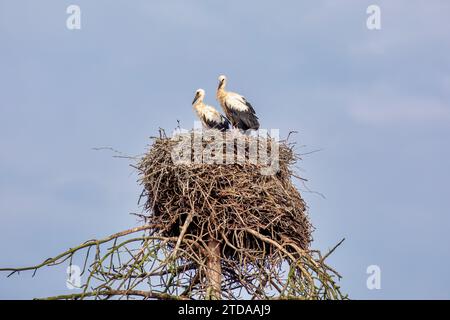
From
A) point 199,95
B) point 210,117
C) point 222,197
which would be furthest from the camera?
point 199,95

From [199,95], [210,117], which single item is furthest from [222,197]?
[199,95]

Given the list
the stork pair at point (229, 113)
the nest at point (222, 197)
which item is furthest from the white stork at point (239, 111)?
the nest at point (222, 197)

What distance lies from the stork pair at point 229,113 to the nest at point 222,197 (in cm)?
256

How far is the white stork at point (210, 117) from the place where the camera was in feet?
53.9

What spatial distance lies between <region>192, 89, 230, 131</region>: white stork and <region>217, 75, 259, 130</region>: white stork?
0.17 metres

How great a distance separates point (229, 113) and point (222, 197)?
3941 millimetres

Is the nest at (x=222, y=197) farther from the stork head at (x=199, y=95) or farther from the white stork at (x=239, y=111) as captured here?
the stork head at (x=199, y=95)

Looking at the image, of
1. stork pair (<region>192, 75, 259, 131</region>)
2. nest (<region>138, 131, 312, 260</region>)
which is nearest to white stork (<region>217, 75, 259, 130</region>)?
stork pair (<region>192, 75, 259, 131</region>)

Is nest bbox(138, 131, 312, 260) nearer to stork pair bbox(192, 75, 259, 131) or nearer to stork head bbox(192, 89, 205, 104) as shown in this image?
stork pair bbox(192, 75, 259, 131)

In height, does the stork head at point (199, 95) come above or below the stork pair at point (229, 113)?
above

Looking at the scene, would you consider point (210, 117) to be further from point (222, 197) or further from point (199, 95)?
point (222, 197)

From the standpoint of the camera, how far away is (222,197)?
1303 centimetres

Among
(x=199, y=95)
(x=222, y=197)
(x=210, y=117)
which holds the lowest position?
(x=222, y=197)
